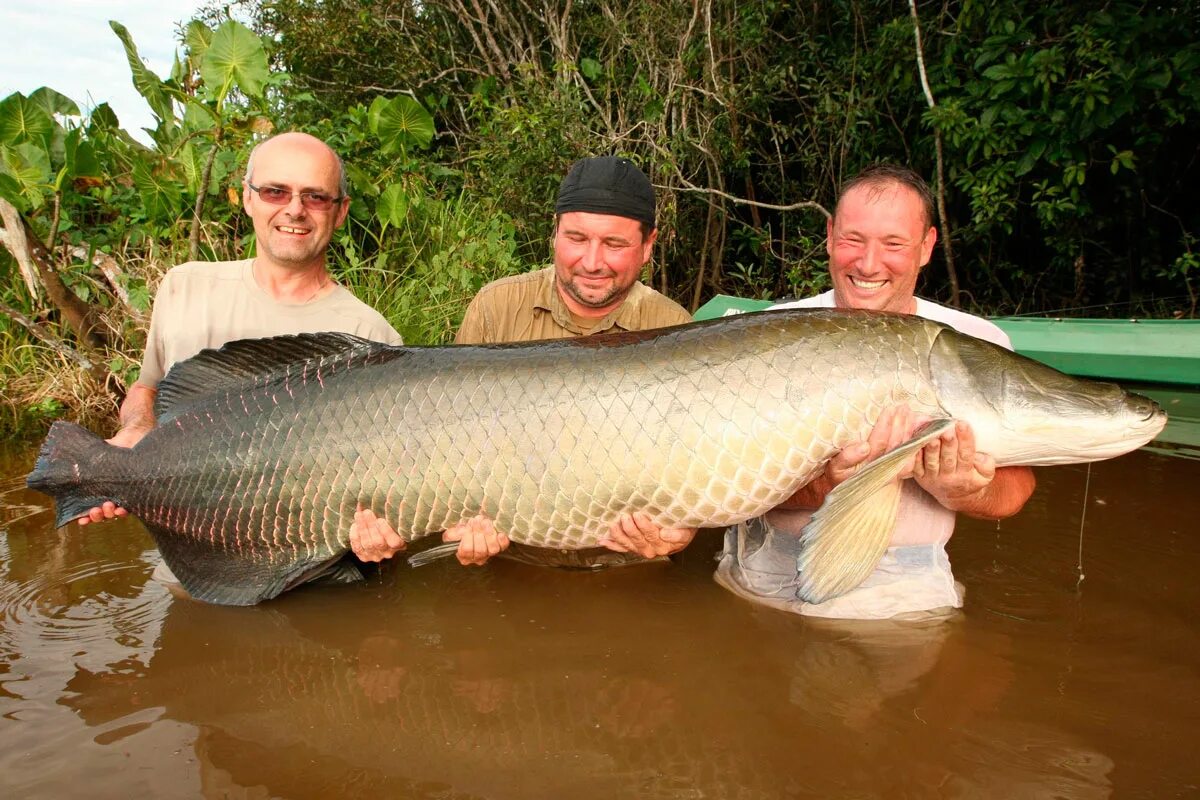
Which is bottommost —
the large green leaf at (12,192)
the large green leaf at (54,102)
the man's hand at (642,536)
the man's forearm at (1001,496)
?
the man's hand at (642,536)

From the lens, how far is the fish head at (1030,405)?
2691mm

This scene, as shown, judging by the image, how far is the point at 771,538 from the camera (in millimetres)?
3383

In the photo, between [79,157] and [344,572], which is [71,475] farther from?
[79,157]

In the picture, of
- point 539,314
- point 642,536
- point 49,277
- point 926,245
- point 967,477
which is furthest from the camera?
point 49,277

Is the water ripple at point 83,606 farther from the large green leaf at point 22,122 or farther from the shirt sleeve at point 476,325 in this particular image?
the large green leaf at point 22,122

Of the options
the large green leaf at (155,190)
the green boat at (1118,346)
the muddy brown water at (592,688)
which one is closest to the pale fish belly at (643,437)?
the muddy brown water at (592,688)

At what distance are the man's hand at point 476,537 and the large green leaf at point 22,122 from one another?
582 centimetres

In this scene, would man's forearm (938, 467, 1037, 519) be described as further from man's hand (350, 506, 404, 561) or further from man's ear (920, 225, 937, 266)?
man's hand (350, 506, 404, 561)

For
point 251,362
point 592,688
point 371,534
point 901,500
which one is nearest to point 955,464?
point 901,500

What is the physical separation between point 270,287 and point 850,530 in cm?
262

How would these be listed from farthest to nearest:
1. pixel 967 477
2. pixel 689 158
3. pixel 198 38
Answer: pixel 689 158, pixel 198 38, pixel 967 477

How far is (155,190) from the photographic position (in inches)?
269

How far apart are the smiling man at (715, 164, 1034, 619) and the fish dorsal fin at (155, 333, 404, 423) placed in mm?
1584

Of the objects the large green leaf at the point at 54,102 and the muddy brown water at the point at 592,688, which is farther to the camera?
the large green leaf at the point at 54,102
